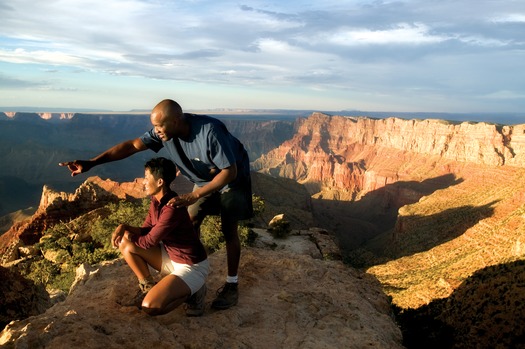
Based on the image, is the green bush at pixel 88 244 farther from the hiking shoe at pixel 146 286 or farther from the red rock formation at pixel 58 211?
the hiking shoe at pixel 146 286

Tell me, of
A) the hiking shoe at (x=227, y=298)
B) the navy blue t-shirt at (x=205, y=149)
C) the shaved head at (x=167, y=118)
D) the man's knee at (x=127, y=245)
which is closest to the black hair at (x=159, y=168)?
the navy blue t-shirt at (x=205, y=149)

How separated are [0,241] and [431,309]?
34126 mm

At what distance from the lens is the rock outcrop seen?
4.65 meters

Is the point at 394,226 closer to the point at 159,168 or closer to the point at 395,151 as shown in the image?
the point at 395,151

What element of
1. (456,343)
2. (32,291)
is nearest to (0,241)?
(32,291)

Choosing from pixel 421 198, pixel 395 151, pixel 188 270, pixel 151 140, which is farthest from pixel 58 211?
pixel 395 151

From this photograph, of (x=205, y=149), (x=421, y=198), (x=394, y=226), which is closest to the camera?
(x=205, y=149)

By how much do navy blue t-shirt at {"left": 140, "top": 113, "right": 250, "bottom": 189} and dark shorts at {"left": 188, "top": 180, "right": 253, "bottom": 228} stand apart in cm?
17

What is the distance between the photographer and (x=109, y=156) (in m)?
5.97

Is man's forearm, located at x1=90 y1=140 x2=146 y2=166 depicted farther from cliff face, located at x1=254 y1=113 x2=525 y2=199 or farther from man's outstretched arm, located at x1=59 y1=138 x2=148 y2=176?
cliff face, located at x1=254 y1=113 x2=525 y2=199

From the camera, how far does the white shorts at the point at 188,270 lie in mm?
5469

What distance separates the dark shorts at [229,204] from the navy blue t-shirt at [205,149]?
0.56 ft

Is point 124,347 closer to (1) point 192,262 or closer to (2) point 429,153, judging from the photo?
(1) point 192,262

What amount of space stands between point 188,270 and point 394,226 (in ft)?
287
